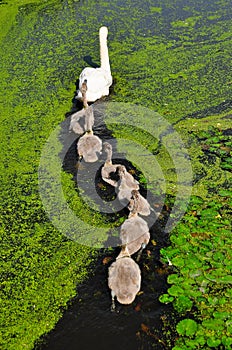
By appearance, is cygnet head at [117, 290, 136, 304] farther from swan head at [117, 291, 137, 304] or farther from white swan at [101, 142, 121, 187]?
white swan at [101, 142, 121, 187]

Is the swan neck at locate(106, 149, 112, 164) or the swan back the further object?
the swan neck at locate(106, 149, 112, 164)

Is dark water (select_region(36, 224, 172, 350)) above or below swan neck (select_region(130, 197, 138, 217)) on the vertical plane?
below

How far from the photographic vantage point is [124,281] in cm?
458

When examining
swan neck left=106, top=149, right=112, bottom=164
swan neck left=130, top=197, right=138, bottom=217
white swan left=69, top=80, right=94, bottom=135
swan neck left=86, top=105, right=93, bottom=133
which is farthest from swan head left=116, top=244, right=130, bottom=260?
white swan left=69, top=80, right=94, bottom=135

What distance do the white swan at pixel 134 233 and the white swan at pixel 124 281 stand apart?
13.5 inches

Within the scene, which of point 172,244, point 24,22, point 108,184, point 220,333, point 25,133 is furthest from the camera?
point 24,22

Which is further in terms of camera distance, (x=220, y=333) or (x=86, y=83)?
(x=86, y=83)

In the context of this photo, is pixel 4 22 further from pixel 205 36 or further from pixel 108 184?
pixel 108 184

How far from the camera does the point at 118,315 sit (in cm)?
453

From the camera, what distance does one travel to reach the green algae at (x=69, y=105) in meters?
4.84

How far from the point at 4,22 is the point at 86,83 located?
12.5 ft

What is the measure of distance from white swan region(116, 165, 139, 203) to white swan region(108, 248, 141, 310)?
1.18 meters

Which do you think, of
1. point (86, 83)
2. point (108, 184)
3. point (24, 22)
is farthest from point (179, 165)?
point (24, 22)

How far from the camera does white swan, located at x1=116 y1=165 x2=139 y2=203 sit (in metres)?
5.73
